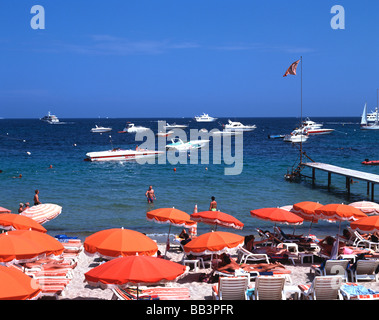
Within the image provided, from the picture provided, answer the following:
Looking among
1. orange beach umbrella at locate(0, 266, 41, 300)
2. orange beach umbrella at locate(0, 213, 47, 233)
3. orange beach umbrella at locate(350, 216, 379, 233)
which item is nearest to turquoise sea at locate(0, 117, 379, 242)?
orange beach umbrella at locate(0, 213, 47, 233)

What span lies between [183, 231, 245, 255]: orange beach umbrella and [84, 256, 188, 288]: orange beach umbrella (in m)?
2.74

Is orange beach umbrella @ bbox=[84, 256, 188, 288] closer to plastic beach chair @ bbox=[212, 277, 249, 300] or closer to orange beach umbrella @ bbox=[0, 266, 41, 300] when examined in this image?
orange beach umbrella @ bbox=[0, 266, 41, 300]

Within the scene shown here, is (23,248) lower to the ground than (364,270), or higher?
higher

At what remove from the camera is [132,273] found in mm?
7551

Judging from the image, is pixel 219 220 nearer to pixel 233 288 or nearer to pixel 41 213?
pixel 233 288

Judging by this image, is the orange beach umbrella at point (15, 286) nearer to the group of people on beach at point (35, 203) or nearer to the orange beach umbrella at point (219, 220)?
the orange beach umbrella at point (219, 220)

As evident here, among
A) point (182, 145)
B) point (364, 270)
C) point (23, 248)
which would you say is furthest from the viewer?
point (182, 145)

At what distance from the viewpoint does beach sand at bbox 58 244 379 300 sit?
34.3 feet

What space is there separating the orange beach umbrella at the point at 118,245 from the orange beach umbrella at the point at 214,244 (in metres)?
1.58

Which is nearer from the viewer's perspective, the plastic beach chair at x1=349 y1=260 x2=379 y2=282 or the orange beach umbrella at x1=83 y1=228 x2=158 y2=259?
the orange beach umbrella at x1=83 y1=228 x2=158 y2=259

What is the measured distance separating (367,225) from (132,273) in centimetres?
773

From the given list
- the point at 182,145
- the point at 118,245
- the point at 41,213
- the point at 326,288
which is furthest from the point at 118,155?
the point at 326,288

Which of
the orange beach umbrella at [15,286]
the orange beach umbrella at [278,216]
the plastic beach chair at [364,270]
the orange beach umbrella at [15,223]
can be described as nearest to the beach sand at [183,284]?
the plastic beach chair at [364,270]

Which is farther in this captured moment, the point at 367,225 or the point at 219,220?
the point at 219,220
